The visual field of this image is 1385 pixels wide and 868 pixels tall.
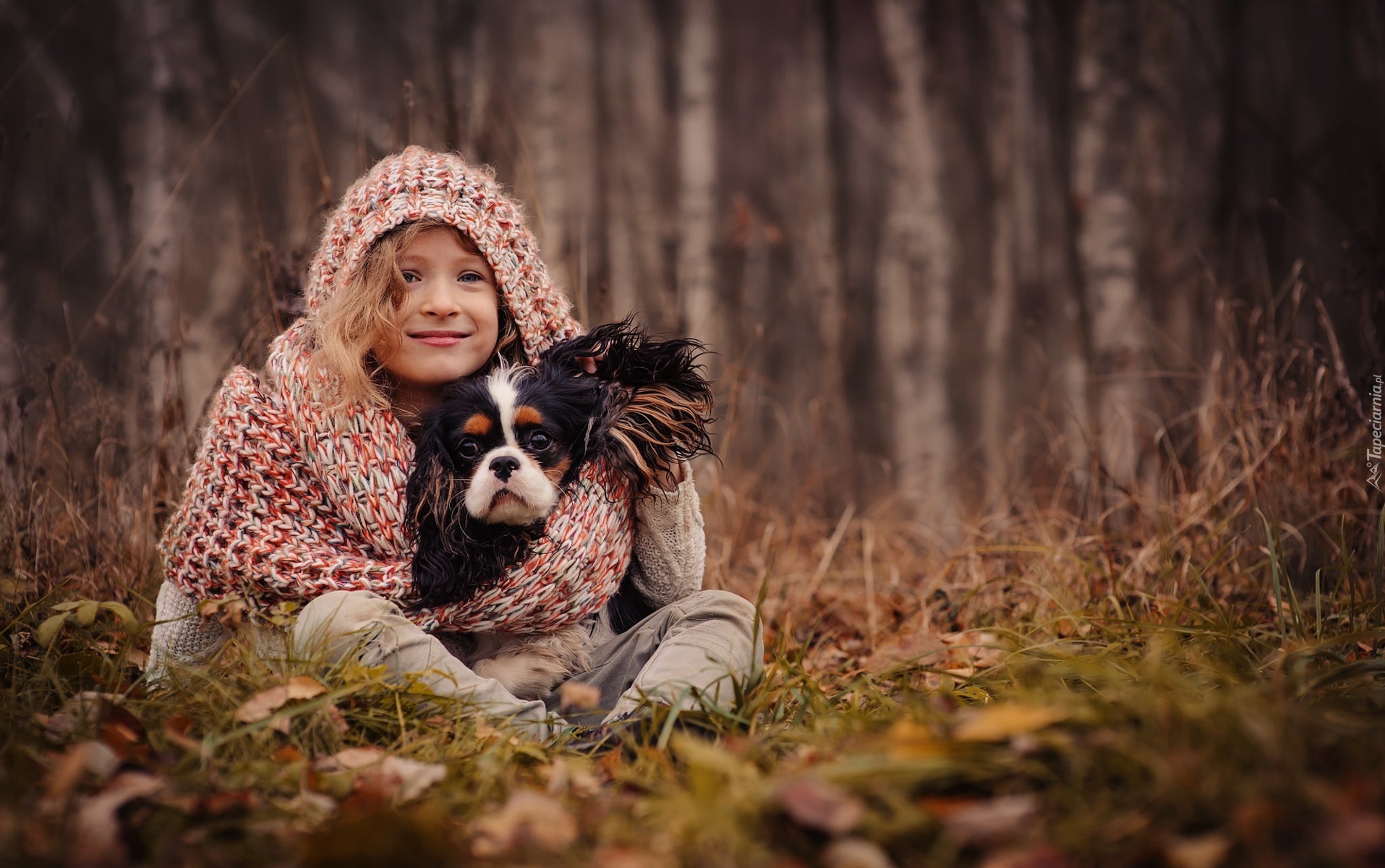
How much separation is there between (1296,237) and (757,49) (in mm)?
5918

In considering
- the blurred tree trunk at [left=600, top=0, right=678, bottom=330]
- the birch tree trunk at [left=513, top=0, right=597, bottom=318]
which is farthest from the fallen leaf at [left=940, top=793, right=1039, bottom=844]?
the blurred tree trunk at [left=600, top=0, right=678, bottom=330]

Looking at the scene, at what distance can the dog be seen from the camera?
2.02 m

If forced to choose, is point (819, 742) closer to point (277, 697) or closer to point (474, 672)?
point (474, 672)

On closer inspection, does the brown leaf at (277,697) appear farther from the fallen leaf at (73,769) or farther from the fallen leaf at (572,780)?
the fallen leaf at (572,780)

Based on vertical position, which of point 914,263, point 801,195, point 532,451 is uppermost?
point 801,195

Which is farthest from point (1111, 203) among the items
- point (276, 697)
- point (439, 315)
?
point (276, 697)

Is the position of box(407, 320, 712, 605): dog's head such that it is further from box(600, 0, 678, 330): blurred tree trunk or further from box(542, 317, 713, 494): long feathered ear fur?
box(600, 0, 678, 330): blurred tree trunk

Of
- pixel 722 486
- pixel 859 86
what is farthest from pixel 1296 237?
pixel 859 86

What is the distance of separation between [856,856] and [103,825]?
3.07ft

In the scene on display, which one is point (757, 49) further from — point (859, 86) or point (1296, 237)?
point (1296, 237)

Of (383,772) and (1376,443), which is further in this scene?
(1376,443)

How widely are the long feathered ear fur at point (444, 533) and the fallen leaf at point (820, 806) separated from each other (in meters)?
0.98

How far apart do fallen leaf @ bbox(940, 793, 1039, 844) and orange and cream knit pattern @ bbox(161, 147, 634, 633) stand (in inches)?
44.7

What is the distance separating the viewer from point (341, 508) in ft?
7.00
